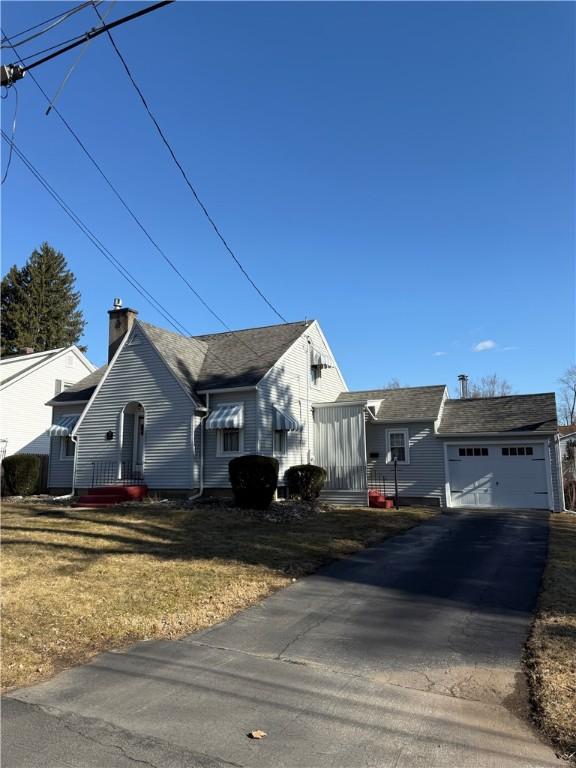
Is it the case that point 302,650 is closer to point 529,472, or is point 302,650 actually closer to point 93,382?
point 529,472

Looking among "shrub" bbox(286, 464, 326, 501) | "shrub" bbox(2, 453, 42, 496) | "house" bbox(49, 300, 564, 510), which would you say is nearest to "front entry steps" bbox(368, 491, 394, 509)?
"house" bbox(49, 300, 564, 510)

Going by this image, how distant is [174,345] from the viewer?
21.0 m

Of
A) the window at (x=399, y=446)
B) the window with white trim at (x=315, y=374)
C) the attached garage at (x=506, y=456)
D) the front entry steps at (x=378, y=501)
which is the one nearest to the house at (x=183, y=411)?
the window with white trim at (x=315, y=374)

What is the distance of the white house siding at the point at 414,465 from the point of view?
70.9ft

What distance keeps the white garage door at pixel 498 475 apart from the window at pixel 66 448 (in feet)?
50.4

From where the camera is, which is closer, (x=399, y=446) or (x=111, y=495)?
(x=111, y=495)

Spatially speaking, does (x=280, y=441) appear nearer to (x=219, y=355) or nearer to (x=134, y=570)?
(x=219, y=355)

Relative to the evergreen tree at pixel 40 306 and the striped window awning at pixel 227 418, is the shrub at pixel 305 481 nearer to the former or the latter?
the striped window awning at pixel 227 418

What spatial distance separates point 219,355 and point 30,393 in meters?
14.0

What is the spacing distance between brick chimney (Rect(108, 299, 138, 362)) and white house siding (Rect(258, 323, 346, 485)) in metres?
7.31

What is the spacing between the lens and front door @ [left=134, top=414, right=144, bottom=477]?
20.0 metres

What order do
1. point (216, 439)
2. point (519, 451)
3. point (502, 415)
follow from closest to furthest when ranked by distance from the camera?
point (216, 439) → point (519, 451) → point (502, 415)

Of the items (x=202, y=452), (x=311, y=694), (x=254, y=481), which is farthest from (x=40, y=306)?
(x=311, y=694)

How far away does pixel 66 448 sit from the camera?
22391mm
